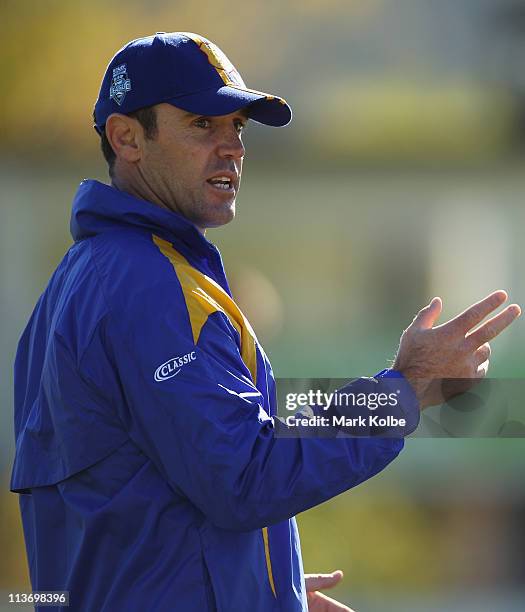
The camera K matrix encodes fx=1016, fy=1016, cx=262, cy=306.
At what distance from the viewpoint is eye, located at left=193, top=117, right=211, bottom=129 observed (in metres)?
1.78

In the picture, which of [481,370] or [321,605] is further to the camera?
[321,605]

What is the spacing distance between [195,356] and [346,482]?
276 millimetres

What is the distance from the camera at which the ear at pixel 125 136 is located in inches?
70.2

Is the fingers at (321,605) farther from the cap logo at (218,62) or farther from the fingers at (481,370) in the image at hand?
the cap logo at (218,62)

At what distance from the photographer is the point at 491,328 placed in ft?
4.97

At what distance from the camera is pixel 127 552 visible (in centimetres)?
150

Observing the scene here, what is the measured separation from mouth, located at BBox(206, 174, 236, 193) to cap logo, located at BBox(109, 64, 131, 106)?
0.21 metres

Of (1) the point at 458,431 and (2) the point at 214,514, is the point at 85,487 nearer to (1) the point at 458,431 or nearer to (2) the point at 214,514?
(2) the point at 214,514

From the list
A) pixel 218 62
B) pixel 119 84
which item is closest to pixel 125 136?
pixel 119 84

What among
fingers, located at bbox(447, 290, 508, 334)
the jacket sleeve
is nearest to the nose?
the jacket sleeve

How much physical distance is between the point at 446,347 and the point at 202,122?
61cm

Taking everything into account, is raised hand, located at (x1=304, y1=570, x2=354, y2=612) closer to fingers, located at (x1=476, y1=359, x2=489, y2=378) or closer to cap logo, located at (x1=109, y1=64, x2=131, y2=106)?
fingers, located at (x1=476, y1=359, x2=489, y2=378)

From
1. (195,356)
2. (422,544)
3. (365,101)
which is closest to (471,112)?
(365,101)

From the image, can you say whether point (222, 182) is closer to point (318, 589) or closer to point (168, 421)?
point (168, 421)
